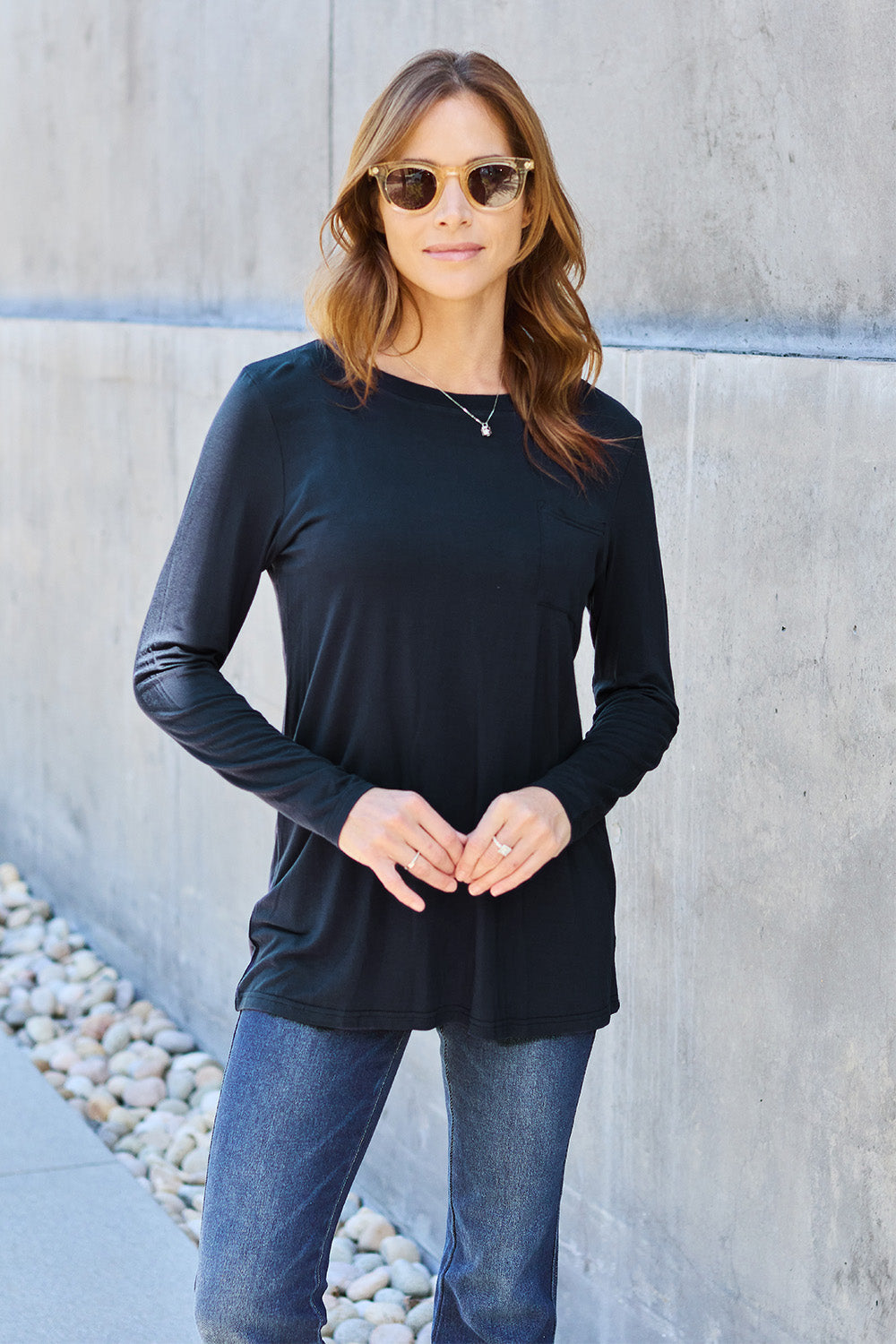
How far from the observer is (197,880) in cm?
466

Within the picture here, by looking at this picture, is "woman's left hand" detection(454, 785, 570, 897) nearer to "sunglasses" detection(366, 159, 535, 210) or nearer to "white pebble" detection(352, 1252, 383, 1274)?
"sunglasses" detection(366, 159, 535, 210)

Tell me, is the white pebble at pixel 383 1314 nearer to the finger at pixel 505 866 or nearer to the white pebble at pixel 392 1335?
the white pebble at pixel 392 1335

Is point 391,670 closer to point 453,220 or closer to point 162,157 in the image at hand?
point 453,220

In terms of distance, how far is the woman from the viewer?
1968 millimetres

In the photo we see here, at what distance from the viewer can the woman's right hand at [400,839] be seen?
189 centimetres

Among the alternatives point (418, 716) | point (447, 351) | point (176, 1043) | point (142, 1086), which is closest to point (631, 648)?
point (418, 716)

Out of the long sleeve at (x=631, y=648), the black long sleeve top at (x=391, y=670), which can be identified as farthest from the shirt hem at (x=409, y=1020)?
the long sleeve at (x=631, y=648)

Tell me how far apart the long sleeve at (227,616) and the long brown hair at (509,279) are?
0.17 metres

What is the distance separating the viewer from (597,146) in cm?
296

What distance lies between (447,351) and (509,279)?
0.22 m

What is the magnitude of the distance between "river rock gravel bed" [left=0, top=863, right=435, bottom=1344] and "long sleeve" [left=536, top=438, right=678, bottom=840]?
1663mm

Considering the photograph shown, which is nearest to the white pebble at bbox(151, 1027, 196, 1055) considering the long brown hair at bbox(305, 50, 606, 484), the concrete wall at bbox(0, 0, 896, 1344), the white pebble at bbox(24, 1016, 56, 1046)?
the white pebble at bbox(24, 1016, 56, 1046)

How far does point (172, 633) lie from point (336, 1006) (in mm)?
483

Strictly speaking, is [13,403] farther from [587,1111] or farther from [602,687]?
[602,687]
